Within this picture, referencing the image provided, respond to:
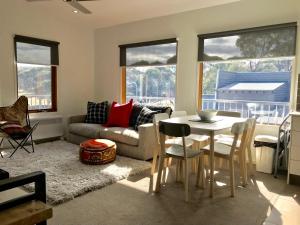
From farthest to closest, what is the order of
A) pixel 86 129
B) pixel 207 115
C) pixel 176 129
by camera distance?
pixel 86 129, pixel 207 115, pixel 176 129

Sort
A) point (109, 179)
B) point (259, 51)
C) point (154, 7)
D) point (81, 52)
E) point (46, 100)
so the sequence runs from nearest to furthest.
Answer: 1. point (109, 179)
2. point (259, 51)
3. point (154, 7)
4. point (46, 100)
5. point (81, 52)

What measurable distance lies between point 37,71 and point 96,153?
2.55m

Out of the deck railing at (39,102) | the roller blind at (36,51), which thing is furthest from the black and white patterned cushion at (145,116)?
the roller blind at (36,51)

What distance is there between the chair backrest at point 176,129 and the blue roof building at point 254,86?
6.56 feet

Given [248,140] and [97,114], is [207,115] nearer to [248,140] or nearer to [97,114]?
A: [248,140]

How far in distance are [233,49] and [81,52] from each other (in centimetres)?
345

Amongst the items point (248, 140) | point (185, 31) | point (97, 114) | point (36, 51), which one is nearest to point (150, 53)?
point (185, 31)

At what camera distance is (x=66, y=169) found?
346 cm

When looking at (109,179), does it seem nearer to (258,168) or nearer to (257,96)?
(258,168)

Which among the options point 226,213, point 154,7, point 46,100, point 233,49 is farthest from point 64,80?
point 226,213

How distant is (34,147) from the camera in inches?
184

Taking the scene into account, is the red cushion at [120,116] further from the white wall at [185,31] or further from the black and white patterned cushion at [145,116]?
the white wall at [185,31]

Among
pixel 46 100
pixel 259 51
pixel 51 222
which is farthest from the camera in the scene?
pixel 46 100

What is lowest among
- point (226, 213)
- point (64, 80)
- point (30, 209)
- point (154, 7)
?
point (226, 213)
